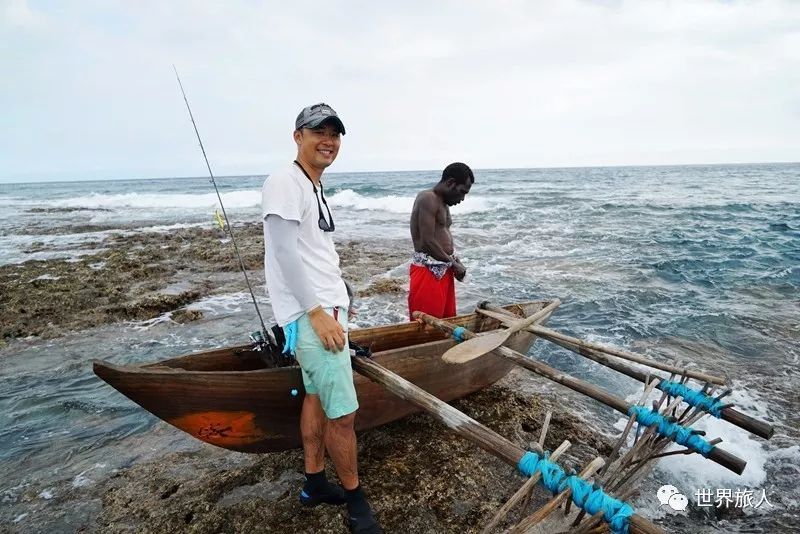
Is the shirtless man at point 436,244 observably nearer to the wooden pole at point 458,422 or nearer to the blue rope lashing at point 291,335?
the wooden pole at point 458,422

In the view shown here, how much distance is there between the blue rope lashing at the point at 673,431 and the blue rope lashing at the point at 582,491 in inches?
41.2

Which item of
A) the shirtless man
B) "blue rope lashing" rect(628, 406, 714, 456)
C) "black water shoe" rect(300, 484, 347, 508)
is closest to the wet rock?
the shirtless man

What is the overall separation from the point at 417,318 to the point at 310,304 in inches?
96.7

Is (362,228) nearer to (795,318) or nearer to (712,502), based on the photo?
(795,318)

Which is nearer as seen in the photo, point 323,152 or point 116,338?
point 323,152

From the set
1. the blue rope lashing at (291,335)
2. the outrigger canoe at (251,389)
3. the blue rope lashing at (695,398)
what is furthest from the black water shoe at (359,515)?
the blue rope lashing at (695,398)

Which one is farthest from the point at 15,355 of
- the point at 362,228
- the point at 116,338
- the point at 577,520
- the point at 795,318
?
the point at 362,228

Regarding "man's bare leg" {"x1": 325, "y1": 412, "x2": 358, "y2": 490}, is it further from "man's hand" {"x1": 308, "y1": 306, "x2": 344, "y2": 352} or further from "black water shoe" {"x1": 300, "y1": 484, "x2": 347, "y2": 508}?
"man's hand" {"x1": 308, "y1": 306, "x2": 344, "y2": 352}

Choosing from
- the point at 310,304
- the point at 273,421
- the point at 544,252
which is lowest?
the point at 544,252

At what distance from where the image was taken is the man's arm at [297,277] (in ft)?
7.67

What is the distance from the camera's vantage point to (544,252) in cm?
1441

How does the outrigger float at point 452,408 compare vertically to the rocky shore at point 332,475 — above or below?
above

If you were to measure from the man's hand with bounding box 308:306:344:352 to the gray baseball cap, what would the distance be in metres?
1.07

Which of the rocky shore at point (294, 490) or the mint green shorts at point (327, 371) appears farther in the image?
the rocky shore at point (294, 490)
